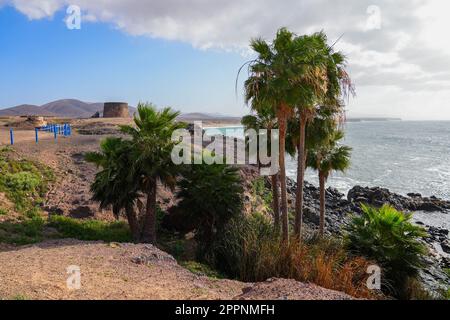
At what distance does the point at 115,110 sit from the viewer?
71438 mm

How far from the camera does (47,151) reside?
25.5m

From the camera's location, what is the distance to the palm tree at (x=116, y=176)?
15.5 m

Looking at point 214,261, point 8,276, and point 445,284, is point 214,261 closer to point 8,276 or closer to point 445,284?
point 8,276

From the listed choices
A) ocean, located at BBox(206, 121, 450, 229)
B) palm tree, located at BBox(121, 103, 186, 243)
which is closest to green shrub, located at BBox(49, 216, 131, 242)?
palm tree, located at BBox(121, 103, 186, 243)

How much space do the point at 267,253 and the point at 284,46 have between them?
751 centimetres

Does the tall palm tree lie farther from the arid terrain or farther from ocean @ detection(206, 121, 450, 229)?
ocean @ detection(206, 121, 450, 229)

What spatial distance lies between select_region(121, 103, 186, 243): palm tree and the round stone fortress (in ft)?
187

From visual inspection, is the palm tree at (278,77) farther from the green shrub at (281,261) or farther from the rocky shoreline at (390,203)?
the rocky shoreline at (390,203)

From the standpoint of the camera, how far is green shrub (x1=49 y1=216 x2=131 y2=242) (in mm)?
16266

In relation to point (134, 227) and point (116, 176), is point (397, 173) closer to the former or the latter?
point (134, 227)

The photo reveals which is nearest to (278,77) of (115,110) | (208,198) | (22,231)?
(208,198)

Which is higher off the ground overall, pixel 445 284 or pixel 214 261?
pixel 214 261

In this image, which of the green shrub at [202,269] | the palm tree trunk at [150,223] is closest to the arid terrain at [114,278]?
the green shrub at [202,269]

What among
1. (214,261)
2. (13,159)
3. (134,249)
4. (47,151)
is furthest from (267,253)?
(47,151)
